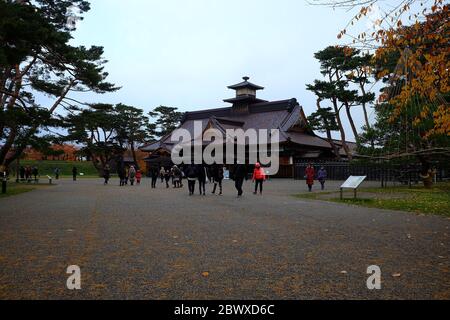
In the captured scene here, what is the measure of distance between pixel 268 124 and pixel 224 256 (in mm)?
38126

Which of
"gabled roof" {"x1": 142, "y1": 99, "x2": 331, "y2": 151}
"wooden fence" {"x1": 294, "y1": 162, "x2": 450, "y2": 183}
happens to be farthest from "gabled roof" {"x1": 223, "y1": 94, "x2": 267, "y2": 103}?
"wooden fence" {"x1": 294, "y1": 162, "x2": 450, "y2": 183}

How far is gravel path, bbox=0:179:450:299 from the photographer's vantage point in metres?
3.68

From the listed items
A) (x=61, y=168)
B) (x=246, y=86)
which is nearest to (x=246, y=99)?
(x=246, y=86)

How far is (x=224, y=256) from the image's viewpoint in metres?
5.09

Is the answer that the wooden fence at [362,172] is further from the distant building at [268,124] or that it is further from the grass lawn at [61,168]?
the grass lawn at [61,168]

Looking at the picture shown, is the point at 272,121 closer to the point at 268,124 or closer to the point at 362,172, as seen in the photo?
the point at 268,124

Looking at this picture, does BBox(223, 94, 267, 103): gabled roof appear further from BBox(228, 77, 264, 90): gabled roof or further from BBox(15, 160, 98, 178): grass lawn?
BBox(15, 160, 98, 178): grass lawn

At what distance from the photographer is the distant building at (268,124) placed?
3816 centimetres

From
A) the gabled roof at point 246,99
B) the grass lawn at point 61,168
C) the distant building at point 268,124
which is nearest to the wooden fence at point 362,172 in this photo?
the distant building at point 268,124

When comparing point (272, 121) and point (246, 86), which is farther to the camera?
point (246, 86)

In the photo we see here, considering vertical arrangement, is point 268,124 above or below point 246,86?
below
